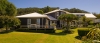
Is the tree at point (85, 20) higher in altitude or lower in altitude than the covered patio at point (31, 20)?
lower

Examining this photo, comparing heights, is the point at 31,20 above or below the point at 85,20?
above

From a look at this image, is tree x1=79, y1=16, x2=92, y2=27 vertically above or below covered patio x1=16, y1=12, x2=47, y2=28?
below

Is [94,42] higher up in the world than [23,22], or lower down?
higher up

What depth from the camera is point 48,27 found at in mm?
39281

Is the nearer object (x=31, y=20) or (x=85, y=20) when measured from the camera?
(x=31, y=20)

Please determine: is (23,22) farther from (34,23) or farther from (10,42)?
(10,42)

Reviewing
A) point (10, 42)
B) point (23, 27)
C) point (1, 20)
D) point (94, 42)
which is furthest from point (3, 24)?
point (94, 42)

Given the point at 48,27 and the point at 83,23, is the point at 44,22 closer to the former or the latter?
the point at 48,27

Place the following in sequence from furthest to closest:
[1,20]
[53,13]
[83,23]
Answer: [83,23], [53,13], [1,20]

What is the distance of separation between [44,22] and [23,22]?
A: 220 inches

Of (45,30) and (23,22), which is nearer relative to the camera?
(45,30)

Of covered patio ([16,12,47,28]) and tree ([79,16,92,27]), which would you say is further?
tree ([79,16,92,27])

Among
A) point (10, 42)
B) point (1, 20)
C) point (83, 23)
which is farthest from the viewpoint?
point (83, 23)

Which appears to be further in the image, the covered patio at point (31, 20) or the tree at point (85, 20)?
the tree at point (85, 20)
